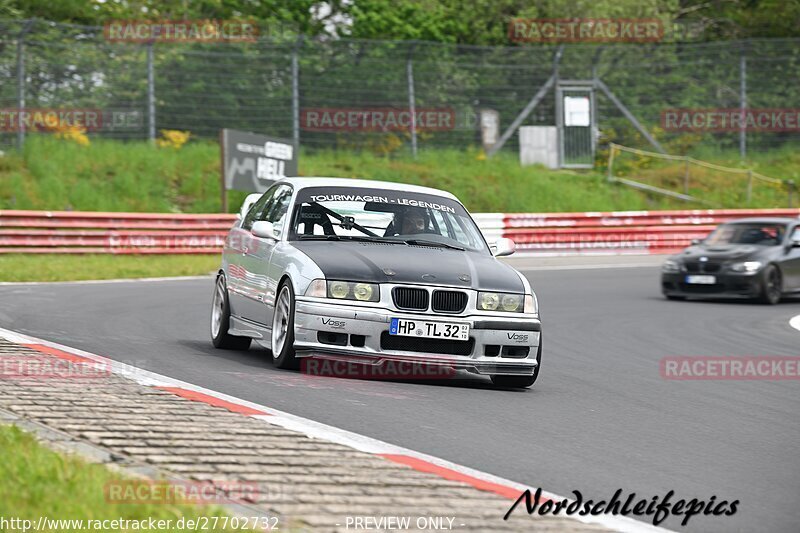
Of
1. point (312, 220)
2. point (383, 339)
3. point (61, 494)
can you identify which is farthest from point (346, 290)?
point (61, 494)

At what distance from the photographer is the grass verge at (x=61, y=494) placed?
4.78m

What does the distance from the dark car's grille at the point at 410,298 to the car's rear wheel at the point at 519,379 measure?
2.86ft

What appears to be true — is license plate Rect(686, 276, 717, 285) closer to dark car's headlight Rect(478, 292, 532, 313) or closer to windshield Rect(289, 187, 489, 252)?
windshield Rect(289, 187, 489, 252)

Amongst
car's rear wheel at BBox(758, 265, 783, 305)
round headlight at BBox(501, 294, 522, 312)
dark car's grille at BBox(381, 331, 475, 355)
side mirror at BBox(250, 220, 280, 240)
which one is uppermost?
side mirror at BBox(250, 220, 280, 240)

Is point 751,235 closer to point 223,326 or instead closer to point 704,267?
point 704,267

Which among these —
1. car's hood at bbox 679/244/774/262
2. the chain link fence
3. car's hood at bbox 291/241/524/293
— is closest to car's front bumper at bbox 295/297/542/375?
car's hood at bbox 291/241/524/293

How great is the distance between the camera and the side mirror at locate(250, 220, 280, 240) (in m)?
10.6

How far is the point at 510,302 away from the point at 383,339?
3.28 feet

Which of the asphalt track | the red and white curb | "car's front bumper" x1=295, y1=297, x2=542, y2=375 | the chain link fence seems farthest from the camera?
the chain link fence

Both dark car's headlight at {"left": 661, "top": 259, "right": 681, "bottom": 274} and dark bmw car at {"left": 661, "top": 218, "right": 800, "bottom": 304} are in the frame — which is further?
dark car's headlight at {"left": 661, "top": 259, "right": 681, "bottom": 274}

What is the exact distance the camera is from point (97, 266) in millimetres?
23250

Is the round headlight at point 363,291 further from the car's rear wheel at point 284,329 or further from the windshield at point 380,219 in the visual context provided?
the windshield at point 380,219

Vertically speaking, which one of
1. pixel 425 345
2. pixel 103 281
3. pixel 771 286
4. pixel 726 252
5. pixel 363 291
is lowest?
pixel 771 286

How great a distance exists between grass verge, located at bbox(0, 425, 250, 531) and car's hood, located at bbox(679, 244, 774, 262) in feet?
53.6
